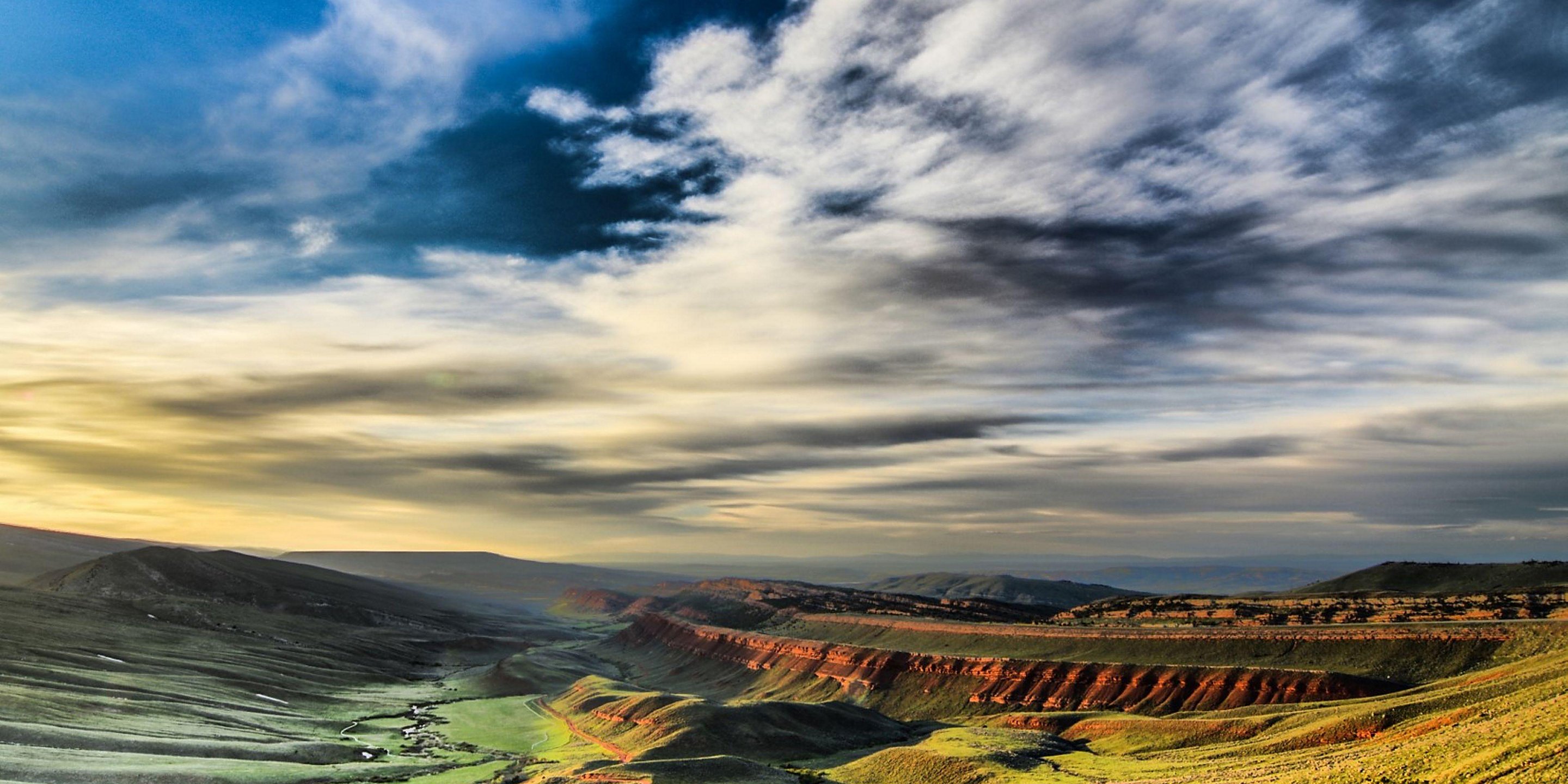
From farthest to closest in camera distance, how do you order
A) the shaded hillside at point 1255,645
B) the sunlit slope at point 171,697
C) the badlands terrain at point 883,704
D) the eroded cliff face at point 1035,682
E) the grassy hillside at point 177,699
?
the eroded cliff face at point 1035,682, the shaded hillside at point 1255,645, the grassy hillside at point 177,699, the sunlit slope at point 171,697, the badlands terrain at point 883,704

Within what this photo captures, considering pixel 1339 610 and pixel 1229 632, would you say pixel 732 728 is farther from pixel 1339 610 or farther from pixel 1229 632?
pixel 1339 610

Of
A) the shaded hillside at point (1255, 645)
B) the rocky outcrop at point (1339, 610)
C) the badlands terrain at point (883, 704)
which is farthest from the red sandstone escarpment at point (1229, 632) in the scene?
the rocky outcrop at point (1339, 610)

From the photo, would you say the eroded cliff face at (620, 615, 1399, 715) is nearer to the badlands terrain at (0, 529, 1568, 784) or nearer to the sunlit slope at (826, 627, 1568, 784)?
the badlands terrain at (0, 529, 1568, 784)

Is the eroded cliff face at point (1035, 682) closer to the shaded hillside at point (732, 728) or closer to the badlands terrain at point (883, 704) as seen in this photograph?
the badlands terrain at point (883, 704)

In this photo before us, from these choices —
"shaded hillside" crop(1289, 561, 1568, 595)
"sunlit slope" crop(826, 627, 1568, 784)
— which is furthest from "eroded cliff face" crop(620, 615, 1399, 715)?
"shaded hillside" crop(1289, 561, 1568, 595)

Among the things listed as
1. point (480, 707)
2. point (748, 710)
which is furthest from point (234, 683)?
point (748, 710)

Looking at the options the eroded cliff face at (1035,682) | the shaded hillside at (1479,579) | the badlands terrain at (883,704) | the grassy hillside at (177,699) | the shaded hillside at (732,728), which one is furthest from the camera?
the shaded hillside at (1479,579)
